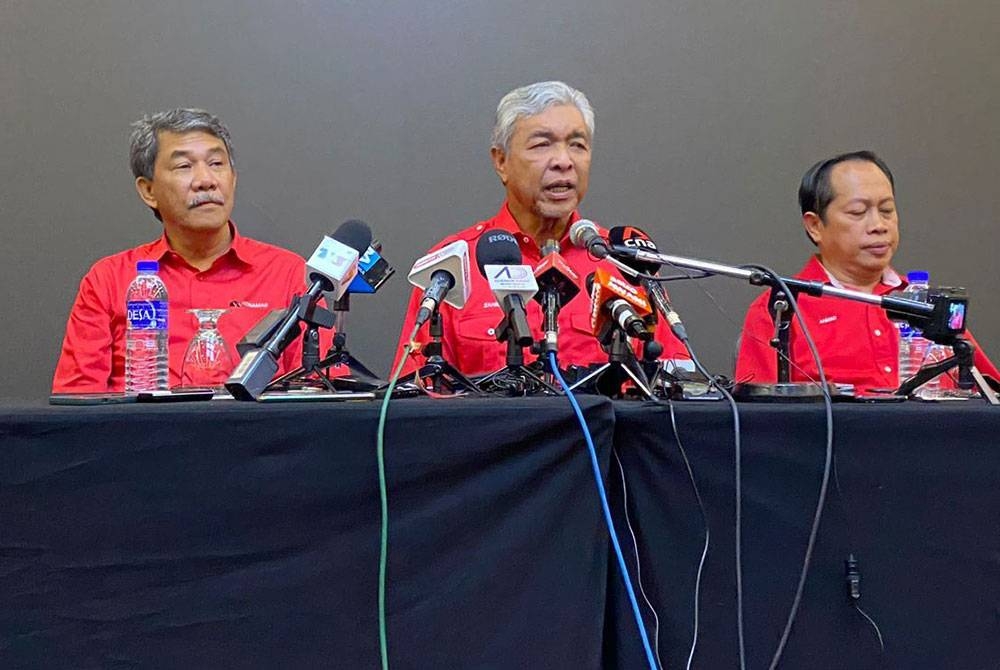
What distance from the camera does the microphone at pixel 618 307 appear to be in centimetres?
148

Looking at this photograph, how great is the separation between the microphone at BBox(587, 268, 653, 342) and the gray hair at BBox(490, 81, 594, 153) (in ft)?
3.73

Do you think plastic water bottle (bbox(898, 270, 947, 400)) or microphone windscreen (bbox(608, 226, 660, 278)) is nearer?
microphone windscreen (bbox(608, 226, 660, 278))

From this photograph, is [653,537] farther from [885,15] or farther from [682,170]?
[885,15]

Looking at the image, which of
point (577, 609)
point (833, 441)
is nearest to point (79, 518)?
point (577, 609)

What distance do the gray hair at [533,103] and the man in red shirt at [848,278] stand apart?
620mm

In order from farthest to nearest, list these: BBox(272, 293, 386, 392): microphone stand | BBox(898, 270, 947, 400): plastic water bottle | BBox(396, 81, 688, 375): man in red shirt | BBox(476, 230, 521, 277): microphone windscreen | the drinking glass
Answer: BBox(396, 81, 688, 375): man in red shirt < the drinking glass < BBox(898, 270, 947, 400): plastic water bottle < BBox(272, 293, 386, 392): microphone stand < BBox(476, 230, 521, 277): microphone windscreen

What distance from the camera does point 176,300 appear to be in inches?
101

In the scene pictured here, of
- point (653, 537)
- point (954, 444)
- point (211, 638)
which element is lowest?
point (211, 638)

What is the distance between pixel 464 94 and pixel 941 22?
150 centimetres

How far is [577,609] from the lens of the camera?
133cm

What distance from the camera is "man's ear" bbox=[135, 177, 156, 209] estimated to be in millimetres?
2623

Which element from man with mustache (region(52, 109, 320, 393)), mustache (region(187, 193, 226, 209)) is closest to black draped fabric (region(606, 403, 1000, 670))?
man with mustache (region(52, 109, 320, 393))

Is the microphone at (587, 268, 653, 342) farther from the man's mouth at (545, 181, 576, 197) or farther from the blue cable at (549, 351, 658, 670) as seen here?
the man's mouth at (545, 181, 576, 197)

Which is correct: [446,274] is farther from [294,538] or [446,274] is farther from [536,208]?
[536,208]
